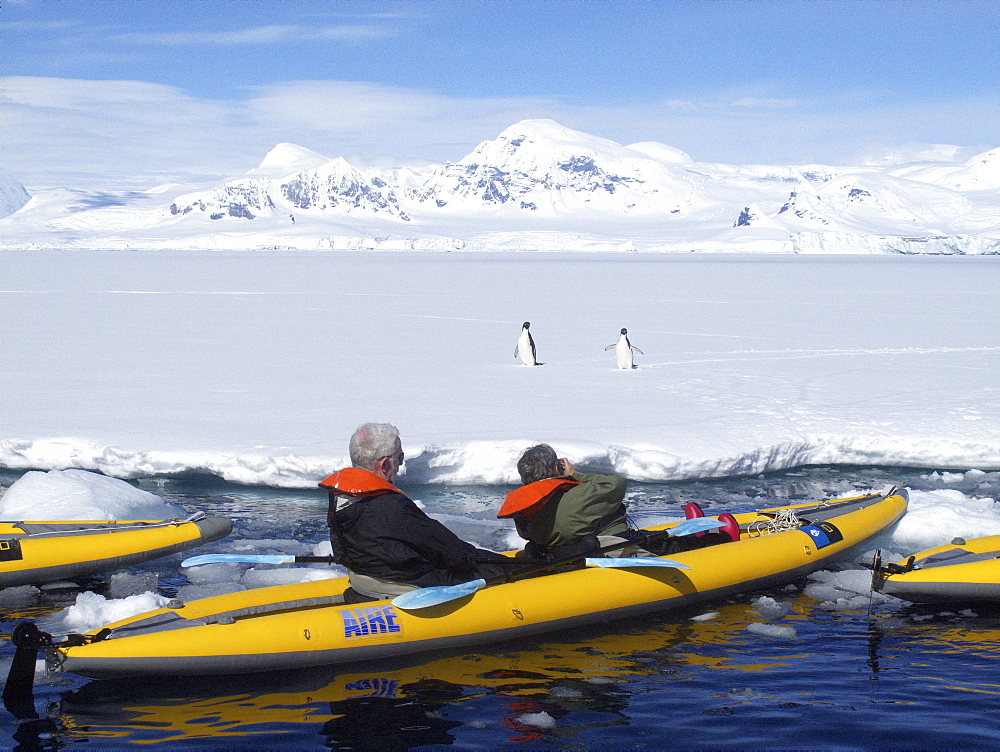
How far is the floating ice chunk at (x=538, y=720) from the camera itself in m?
3.90

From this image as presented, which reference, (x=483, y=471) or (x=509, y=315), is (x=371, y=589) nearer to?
(x=483, y=471)

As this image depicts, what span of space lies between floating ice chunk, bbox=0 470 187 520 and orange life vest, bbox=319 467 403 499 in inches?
110

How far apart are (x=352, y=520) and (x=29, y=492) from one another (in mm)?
3293

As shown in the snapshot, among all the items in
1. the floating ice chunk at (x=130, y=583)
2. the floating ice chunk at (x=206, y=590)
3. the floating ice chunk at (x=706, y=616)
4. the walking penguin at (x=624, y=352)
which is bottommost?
the floating ice chunk at (x=706, y=616)

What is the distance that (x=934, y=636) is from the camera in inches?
192

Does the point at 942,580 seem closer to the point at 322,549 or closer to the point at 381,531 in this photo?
the point at 381,531

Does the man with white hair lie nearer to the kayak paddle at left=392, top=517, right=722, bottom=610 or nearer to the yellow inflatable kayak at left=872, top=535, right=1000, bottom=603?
the kayak paddle at left=392, top=517, right=722, bottom=610

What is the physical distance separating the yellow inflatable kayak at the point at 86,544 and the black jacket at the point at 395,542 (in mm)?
1913

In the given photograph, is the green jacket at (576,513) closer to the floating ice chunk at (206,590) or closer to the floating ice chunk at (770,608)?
the floating ice chunk at (770,608)

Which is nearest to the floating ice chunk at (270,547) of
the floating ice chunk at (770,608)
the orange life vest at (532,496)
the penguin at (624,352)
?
the orange life vest at (532,496)

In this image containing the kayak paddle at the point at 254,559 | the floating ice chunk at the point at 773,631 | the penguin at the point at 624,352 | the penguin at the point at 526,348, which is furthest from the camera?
the penguin at the point at 526,348

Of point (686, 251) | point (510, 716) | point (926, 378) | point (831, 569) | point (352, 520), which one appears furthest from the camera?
point (686, 251)

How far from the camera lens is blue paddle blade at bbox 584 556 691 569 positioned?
4.99 m

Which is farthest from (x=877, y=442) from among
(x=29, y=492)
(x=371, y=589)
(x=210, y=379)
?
(x=210, y=379)
